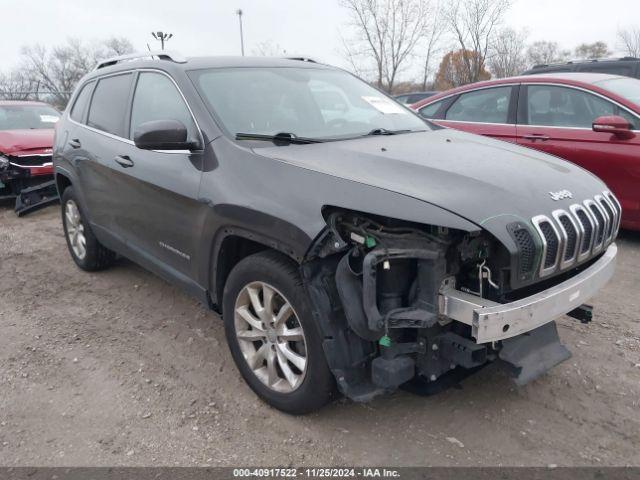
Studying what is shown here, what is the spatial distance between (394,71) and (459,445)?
24.5 metres

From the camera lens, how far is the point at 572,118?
220 inches

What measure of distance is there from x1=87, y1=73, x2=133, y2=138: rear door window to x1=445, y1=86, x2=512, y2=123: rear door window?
12.8 ft

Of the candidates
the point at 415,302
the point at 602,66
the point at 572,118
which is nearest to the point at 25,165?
the point at 572,118

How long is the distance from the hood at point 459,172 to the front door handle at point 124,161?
132cm

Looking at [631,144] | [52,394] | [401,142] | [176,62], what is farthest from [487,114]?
[52,394]

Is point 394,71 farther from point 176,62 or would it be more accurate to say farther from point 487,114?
point 176,62

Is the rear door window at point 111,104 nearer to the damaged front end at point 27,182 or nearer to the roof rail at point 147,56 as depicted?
the roof rail at point 147,56

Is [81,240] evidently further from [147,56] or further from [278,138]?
[278,138]

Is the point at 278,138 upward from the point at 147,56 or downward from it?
downward

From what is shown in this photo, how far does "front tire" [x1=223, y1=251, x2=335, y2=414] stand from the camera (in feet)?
8.32

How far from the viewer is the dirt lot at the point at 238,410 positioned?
2.58 m

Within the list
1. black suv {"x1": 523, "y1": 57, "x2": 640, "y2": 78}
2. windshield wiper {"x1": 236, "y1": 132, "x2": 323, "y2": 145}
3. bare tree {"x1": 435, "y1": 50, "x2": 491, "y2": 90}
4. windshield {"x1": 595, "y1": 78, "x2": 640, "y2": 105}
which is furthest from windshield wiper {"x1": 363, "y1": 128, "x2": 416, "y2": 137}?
bare tree {"x1": 435, "y1": 50, "x2": 491, "y2": 90}

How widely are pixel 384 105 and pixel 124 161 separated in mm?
1883

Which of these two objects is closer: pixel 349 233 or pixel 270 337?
pixel 349 233
